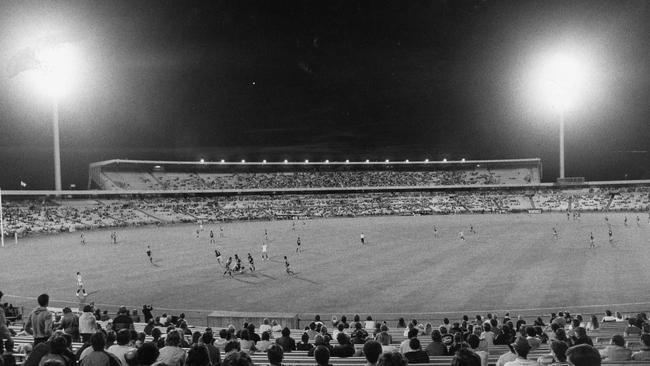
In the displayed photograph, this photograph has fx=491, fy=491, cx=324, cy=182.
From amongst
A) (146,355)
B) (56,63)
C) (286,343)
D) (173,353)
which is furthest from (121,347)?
(56,63)

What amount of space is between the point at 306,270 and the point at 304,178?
7990 centimetres

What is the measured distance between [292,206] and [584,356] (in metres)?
87.3

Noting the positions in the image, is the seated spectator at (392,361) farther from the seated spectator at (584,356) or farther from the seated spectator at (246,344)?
the seated spectator at (246,344)

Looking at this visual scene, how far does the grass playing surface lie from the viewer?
23.7 meters

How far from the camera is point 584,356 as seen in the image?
388 cm

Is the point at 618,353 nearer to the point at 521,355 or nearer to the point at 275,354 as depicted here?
the point at 521,355

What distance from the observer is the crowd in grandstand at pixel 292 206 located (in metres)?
69.4

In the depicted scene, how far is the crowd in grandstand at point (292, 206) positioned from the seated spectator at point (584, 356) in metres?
68.9

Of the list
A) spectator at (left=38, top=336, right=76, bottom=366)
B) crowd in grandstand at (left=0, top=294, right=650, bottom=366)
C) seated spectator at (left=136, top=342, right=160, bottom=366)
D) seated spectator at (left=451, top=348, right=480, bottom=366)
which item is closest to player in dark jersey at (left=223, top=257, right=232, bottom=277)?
crowd in grandstand at (left=0, top=294, right=650, bottom=366)

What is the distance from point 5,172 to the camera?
98.8 m

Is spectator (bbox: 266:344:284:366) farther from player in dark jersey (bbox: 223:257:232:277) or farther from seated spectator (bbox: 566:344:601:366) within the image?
player in dark jersey (bbox: 223:257:232:277)

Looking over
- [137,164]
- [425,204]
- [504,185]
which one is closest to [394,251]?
[425,204]

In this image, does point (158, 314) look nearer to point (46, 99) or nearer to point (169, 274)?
point (169, 274)

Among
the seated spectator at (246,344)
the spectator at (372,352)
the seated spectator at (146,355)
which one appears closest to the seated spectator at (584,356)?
the spectator at (372,352)
